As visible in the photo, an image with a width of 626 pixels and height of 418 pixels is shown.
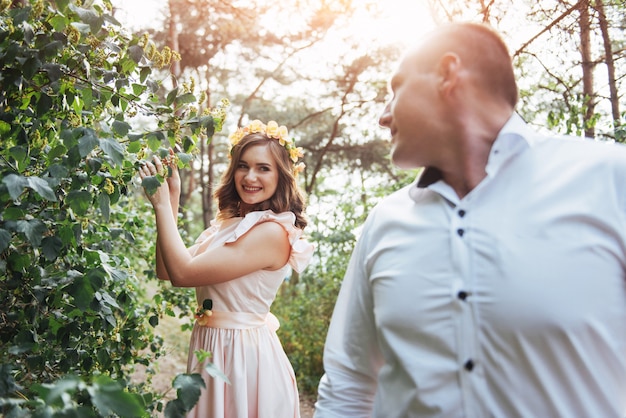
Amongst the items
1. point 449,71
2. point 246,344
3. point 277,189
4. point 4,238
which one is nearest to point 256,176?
point 277,189

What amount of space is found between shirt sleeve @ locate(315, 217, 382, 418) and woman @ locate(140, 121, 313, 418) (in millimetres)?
958

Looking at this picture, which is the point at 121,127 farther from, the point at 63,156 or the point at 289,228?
the point at 289,228

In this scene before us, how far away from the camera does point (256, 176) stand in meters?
2.62

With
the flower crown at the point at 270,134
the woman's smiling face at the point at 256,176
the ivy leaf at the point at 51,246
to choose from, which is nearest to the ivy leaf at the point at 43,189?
the ivy leaf at the point at 51,246

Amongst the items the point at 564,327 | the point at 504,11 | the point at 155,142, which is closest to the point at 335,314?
the point at 564,327

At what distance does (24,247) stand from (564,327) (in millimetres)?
1763

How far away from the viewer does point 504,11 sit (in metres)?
3.35

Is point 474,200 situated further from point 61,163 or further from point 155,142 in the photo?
point 61,163

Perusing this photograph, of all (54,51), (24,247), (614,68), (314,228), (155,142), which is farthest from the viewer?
(314,228)

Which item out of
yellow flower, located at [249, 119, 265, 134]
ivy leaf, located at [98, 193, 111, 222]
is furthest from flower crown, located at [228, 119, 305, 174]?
ivy leaf, located at [98, 193, 111, 222]

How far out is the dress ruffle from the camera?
2429mm

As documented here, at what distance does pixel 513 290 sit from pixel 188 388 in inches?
29.7

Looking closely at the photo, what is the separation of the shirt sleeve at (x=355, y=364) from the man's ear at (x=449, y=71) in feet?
1.46

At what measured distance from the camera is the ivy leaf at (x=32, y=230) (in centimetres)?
147
